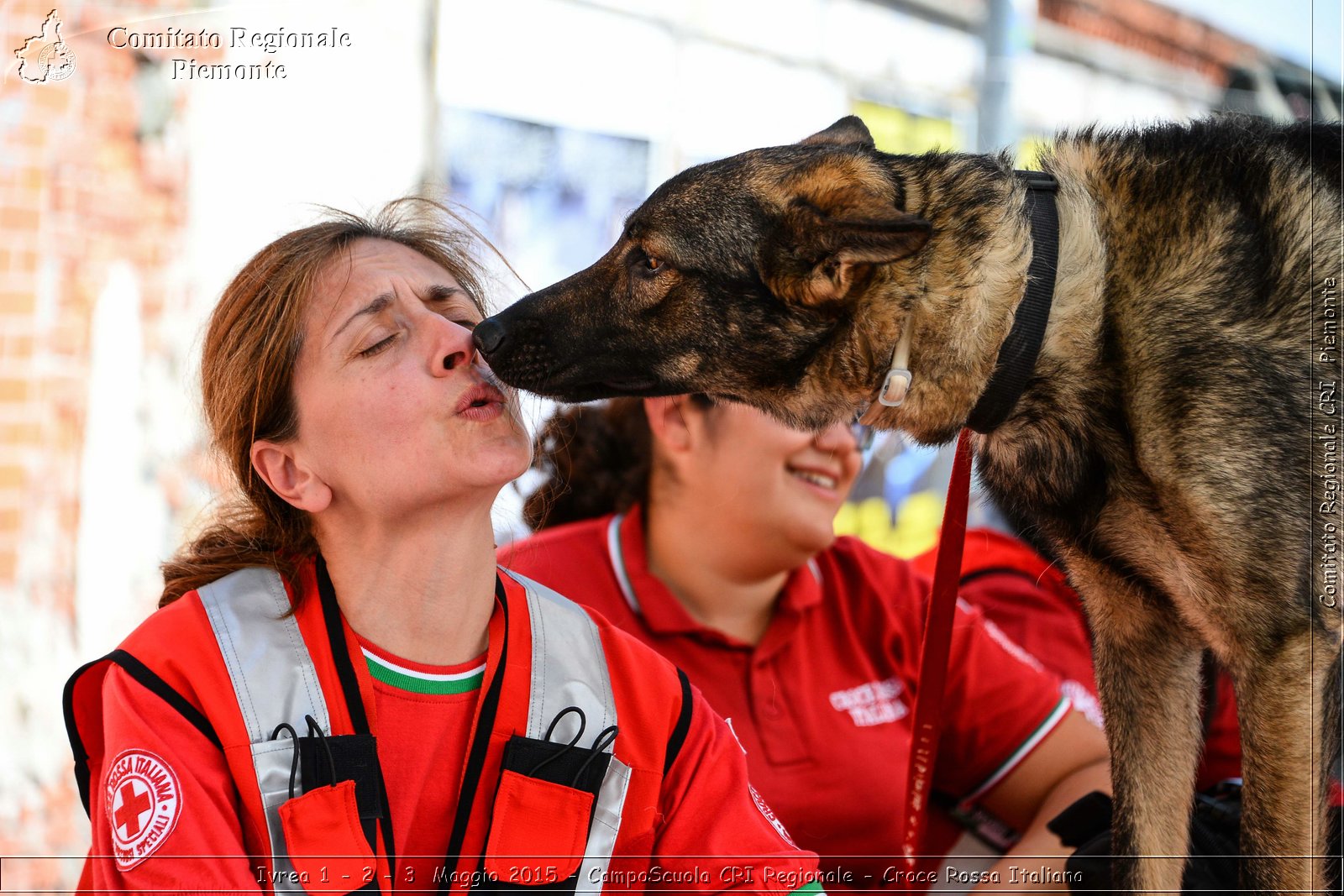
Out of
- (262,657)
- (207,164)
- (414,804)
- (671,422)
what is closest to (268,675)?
(262,657)

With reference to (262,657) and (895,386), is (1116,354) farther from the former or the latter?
(262,657)

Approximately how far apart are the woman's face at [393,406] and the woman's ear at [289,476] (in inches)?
0.7

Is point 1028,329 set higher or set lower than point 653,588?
higher

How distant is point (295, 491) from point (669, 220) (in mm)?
942

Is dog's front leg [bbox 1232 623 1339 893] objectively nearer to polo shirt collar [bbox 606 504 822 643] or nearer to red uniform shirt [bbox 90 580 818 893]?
red uniform shirt [bbox 90 580 818 893]

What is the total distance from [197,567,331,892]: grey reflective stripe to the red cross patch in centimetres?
12

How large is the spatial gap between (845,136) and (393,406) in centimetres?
128

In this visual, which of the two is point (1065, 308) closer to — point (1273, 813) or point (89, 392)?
point (1273, 813)

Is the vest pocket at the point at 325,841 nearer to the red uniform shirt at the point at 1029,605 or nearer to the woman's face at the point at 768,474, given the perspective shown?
the woman's face at the point at 768,474

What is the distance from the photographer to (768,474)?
2.60 m

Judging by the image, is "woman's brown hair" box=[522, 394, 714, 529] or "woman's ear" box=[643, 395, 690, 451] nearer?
"woman's ear" box=[643, 395, 690, 451]

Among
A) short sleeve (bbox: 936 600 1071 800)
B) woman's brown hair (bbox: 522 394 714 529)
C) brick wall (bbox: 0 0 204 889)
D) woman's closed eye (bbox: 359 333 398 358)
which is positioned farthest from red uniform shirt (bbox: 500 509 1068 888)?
brick wall (bbox: 0 0 204 889)

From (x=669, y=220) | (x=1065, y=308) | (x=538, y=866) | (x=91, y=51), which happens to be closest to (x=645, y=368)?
(x=669, y=220)

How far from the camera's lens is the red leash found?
7.31 feet
